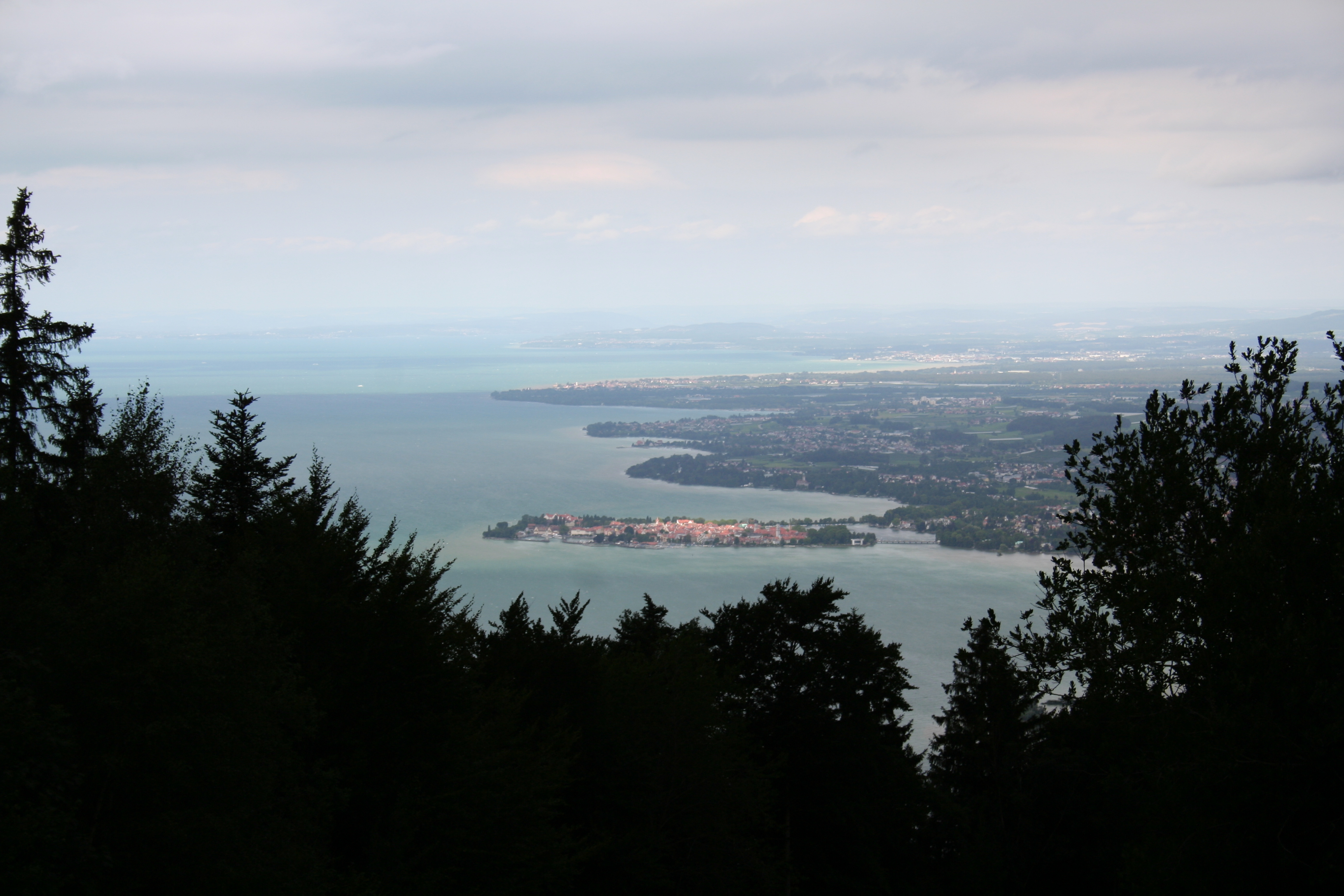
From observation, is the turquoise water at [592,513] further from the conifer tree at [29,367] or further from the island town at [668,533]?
the conifer tree at [29,367]

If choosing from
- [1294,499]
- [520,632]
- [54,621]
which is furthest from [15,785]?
[1294,499]

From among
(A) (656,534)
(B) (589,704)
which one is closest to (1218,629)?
(B) (589,704)

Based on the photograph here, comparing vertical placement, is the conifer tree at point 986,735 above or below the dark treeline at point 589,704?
below

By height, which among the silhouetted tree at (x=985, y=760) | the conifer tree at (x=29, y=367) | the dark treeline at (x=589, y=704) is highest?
the conifer tree at (x=29, y=367)

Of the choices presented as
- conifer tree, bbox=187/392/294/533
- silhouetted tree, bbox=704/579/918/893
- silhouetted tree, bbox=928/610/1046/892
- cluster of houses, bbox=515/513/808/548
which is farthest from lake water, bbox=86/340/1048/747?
conifer tree, bbox=187/392/294/533

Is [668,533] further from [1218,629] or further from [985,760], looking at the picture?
[1218,629]

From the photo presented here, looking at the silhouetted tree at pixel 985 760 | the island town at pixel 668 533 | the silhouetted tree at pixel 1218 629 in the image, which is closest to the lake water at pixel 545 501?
the island town at pixel 668 533
